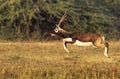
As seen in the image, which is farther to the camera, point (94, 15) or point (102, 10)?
point (102, 10)

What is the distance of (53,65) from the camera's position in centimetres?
1219

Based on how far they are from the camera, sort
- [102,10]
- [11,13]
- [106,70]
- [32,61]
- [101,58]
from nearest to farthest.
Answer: [106,70], [32,61], [101,58], [11,13], [102,10]

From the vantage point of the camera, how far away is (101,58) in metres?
14.1

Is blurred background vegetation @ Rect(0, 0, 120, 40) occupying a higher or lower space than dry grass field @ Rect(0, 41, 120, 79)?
lower

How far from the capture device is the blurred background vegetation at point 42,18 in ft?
71.5

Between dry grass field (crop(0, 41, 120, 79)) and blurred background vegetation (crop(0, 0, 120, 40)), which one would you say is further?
blurred background vegetation (crop(0, 0, 120, 40))

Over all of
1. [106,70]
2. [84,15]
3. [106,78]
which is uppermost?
[106,78]

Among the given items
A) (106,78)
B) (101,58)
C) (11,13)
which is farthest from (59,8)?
(106,78)

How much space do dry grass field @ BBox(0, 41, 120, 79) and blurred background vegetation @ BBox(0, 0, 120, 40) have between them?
4235mm

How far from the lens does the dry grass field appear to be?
9812 mm

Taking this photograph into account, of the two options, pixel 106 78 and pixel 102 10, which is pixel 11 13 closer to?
pixel 102 10

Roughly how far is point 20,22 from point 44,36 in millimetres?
1716

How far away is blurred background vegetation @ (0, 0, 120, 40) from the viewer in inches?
858

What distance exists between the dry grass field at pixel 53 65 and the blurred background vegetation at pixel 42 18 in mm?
4235
